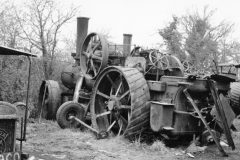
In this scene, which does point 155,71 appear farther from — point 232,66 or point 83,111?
point 232,66

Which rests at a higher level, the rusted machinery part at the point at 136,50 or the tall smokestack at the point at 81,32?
the tall smokestack at the point at 81,32

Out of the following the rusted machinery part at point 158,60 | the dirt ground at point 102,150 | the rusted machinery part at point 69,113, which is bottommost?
the dirt ground at point 102,150

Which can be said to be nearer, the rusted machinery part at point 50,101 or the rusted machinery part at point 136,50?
the rusted machinery part at point 136,50

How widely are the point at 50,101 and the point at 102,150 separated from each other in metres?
4.16

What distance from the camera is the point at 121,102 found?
327 inches

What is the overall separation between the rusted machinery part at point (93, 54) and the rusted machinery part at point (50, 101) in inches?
46.5

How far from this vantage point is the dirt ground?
651 centimetres

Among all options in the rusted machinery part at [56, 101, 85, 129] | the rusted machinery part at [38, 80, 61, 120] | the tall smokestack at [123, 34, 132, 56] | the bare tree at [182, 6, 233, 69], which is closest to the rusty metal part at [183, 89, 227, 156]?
the tall smokestack at [123, 34, 132, 56]

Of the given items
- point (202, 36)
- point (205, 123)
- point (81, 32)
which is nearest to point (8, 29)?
point (81, 32)

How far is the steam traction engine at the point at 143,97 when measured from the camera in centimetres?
724

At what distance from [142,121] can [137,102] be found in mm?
429

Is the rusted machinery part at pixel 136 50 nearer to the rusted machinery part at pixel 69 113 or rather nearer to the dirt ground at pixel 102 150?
the rusted machinery part at pixel 69 113

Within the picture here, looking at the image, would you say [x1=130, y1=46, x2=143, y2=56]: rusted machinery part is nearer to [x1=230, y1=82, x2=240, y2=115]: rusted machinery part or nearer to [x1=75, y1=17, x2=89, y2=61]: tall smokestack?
[x1=75, y1=17, x2=89, y2=61]: tall smokestack

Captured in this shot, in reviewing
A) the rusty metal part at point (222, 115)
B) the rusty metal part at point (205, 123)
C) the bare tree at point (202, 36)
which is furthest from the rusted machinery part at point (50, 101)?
the bare tree at point (202, 36)
